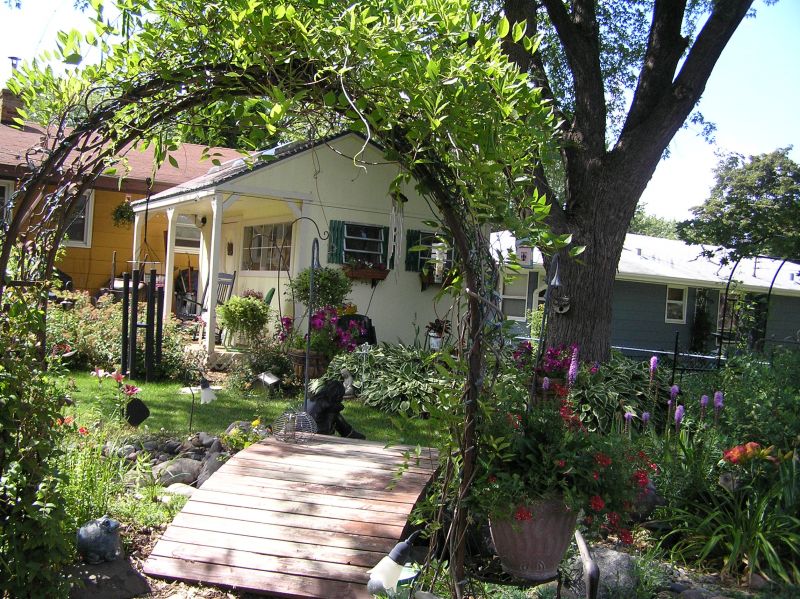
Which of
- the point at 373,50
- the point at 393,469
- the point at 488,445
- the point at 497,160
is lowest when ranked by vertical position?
the point at 393,469

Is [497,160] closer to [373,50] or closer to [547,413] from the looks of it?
[373,50]

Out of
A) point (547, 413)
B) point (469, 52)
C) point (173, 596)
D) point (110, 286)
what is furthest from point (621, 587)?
point (110, 286)

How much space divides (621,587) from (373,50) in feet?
10.3

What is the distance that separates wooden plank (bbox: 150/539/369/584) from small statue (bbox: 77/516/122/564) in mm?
228

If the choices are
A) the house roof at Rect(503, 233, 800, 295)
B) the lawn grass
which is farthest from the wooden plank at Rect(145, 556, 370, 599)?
the house roof at Rect(503, 233, 800, 295)

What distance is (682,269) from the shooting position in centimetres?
1995

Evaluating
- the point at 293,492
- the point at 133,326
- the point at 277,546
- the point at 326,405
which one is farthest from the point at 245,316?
the point at 277,546

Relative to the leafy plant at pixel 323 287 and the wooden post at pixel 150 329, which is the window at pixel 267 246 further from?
the wooden post at pixel 150 329

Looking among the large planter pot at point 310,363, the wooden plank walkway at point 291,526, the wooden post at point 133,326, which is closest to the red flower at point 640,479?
the wooden plank walkway at point 291,526

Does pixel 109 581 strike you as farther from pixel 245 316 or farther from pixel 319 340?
pixel 245 316

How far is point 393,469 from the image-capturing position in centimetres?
465

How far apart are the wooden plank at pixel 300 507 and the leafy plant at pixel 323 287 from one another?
6.17 meters

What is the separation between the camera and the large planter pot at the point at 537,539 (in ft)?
10.2

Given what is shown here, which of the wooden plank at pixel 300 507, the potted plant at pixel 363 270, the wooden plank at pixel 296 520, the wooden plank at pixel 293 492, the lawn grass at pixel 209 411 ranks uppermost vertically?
the potted plant at pixel 363 270
